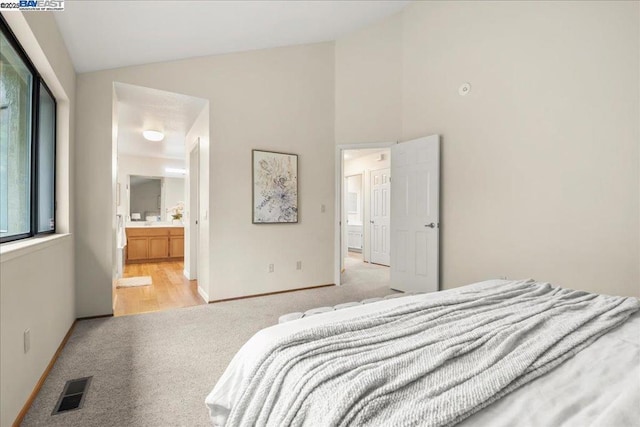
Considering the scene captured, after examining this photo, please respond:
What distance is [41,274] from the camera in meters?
1.95

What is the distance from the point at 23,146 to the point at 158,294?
8.27ft

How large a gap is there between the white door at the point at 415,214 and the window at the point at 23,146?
362 centimetres

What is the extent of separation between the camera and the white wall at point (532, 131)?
241 cm

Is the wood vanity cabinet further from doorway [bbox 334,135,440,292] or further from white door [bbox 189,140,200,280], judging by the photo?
doorway [bbox 334,135,440,292]

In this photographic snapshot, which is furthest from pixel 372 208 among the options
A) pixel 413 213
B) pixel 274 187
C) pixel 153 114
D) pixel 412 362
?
pixel 412 362

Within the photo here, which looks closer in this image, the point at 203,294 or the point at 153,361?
the point at 153,361

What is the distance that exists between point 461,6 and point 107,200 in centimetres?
438

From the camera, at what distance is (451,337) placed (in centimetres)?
104

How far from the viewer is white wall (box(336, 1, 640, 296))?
241 cm

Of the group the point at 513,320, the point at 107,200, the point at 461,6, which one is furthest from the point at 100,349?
the point at 461,6

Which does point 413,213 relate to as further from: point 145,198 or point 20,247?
point 145,198

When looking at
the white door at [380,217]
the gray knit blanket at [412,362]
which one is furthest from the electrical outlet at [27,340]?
the white door at [380,217]

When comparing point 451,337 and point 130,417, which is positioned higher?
point 451,337

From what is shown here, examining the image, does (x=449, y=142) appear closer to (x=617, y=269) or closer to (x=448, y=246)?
(x=448, y=246)
